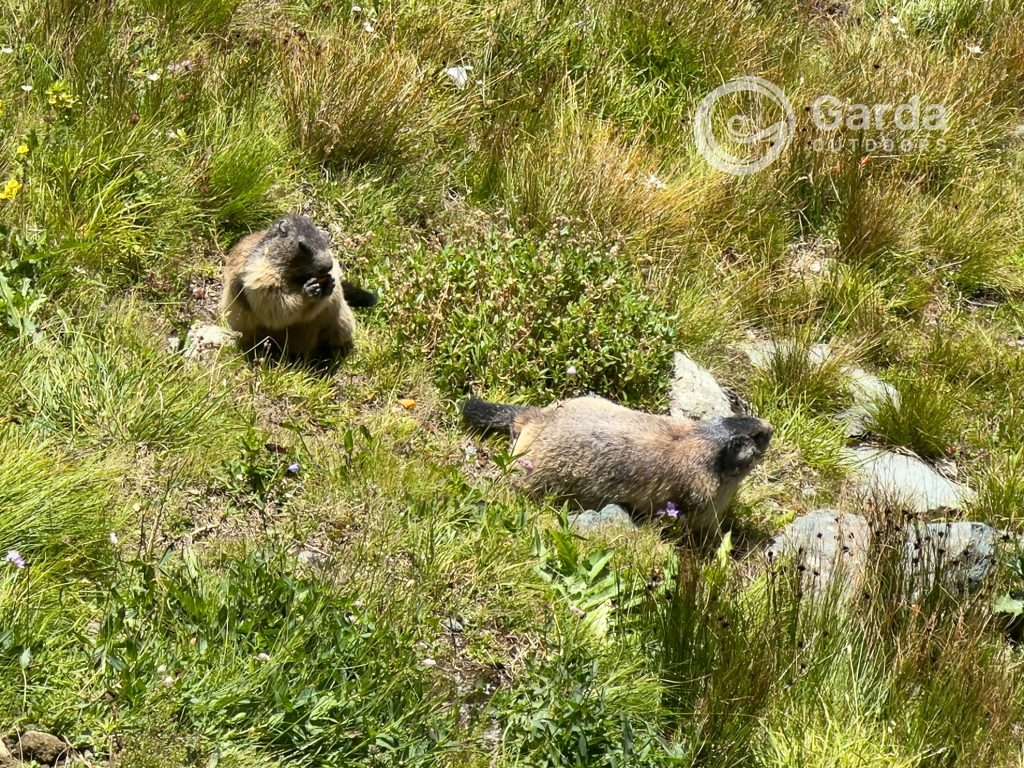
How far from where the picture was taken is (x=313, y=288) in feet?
24.1

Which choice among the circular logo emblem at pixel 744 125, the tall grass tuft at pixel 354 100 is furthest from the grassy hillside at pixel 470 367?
the circular logo emblem at pixel 744 125

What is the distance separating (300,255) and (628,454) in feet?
7.50

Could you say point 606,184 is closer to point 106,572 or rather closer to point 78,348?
point 78,348

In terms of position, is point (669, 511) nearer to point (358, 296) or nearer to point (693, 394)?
point (693, 394)

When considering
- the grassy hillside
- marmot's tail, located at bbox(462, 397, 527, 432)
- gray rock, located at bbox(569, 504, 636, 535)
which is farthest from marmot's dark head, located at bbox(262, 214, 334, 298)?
gray rock, located at bbox(569, 504, 636, 535)

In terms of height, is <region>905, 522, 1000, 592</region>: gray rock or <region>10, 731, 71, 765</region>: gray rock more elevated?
<region>10, 731, 71, 765</region>: gray rock

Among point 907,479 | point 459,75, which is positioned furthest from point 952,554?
point 459,75

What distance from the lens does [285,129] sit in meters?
8.58

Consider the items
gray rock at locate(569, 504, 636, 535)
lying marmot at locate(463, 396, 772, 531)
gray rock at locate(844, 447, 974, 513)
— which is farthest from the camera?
gray rock at locate(844, 447, 974, 513)

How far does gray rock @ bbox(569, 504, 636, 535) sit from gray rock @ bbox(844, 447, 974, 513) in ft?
5.30

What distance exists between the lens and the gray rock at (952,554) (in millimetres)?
5973

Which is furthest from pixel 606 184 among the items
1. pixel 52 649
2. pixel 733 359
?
pixel 52 649

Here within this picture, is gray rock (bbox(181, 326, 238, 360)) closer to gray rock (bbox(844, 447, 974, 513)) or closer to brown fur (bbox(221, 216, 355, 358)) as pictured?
brown fur (bbox(221, 216, 355, 358))

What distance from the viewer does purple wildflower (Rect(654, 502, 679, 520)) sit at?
6.57 meters
